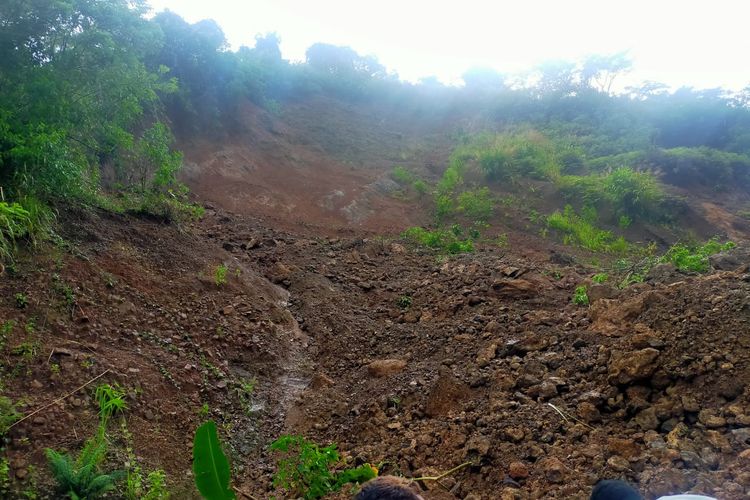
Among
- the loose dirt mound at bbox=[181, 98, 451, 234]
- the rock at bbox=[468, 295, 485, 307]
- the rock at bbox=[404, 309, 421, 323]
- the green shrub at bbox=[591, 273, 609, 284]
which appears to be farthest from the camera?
the loose dirt mound at bbox=[181, 98, 451, 234]

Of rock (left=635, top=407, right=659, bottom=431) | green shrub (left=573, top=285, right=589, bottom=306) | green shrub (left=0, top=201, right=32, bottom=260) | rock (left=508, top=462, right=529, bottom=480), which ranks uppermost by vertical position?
green shrub (left=0, top=201, right=32, bottom=260)

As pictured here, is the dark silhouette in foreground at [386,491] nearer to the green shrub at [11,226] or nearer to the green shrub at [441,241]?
the green shrub at [11,226]

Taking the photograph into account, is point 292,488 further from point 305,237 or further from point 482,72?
point 482,72

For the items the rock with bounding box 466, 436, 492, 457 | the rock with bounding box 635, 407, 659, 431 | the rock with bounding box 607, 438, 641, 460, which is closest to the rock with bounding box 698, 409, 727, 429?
the rock with bounding box 635, 407, 659, 431

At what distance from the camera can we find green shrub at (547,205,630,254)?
11.2 metres

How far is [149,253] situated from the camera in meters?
6.20

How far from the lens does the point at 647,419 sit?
10.4ft

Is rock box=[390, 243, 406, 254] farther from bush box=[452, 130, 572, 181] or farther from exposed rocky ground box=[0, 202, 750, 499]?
A: bush box=[452, 130, 572, 181]

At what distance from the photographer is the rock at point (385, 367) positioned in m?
5.20

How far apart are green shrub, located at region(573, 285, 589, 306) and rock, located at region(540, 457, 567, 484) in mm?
2780

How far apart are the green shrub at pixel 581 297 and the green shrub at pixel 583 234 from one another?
573 cm

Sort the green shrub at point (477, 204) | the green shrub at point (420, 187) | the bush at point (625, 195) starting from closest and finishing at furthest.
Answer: the green shrub at point (477, 204) → the bush at point (625, 195) → the green shrub at point (420, 187)

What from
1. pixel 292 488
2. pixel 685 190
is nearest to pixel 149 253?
pixel 292 488

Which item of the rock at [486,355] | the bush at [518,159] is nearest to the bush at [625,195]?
the bush at [518,159]
